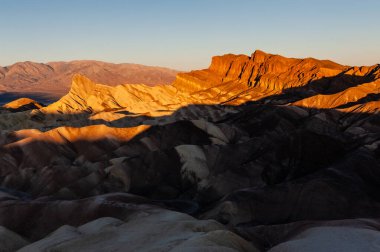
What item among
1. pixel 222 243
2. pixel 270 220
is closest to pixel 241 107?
pixel 270 220

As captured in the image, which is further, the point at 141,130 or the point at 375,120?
the point at 141,130

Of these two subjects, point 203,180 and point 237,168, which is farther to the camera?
point 203,180

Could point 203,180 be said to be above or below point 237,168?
below

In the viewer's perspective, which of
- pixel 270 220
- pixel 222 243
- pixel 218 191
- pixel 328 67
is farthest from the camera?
pixel 328 67

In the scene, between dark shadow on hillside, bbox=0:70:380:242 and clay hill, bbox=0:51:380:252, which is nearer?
clay hill, bbox=0:51:380:252

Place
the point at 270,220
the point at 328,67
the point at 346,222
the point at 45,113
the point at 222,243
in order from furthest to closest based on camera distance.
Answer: the point at 328,67
the point at 45,113
the point at 270,220
the point at 346,222
the point at 222,243

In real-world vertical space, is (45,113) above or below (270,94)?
below

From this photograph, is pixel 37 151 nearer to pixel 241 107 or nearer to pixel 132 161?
pixel 132 161

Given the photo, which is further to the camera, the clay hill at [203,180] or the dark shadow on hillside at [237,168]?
the dark shadow on hillside at [237,168]
